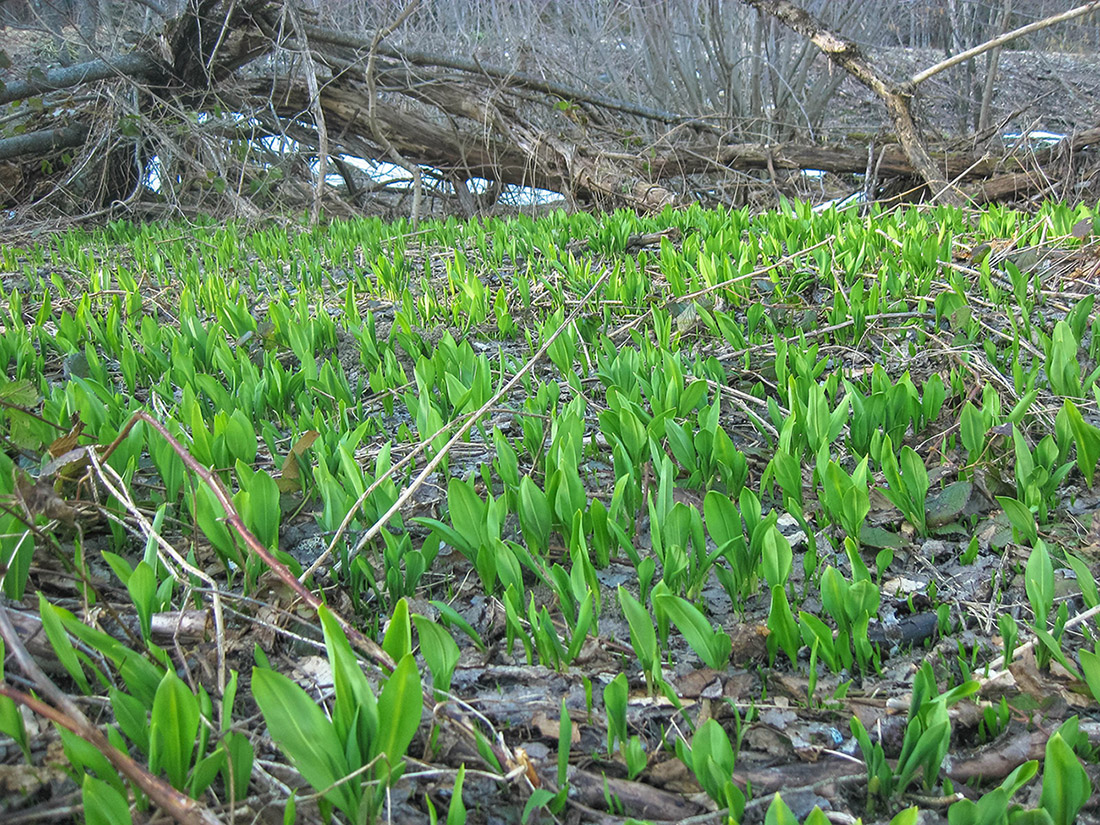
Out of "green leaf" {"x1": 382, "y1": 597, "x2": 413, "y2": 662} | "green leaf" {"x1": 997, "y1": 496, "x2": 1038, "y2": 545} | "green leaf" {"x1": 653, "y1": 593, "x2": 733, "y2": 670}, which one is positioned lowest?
"green leaf" {"x1": 997, "y1": 496, "x2": 1038, "y2": 545}

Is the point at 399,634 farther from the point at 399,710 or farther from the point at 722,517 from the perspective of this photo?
the point at 722,517

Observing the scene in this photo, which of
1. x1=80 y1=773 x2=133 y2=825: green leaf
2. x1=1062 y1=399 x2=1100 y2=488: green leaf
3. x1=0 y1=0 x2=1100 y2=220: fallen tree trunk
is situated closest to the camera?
x1=80 y1=773 x2=133 y2=825: green leaf

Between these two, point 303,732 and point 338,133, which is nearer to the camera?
point 303,732

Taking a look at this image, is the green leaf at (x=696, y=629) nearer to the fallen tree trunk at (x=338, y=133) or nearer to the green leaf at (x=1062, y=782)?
the green leaf at (x=1062, y=782)

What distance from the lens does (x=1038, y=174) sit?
6.28 metres

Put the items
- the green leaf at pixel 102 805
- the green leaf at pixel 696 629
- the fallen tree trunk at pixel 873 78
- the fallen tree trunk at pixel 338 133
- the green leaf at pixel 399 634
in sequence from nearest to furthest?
the green leaf at pixel 102 805 → the green leaf at pixel 399 634 → the green leaf at pixel 696 629 → the fallen tree trunk at pixel 873 78 → the fallen tree trunk at pixel 338 133

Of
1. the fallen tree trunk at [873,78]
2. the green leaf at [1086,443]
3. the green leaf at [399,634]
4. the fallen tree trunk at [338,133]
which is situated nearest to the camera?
the green leaf at [399,634]

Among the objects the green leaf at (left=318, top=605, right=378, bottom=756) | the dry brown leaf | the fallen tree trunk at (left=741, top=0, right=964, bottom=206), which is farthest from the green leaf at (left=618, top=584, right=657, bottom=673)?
the fallen tree trunk at (left=741, top=0, right=964, bottom=206)

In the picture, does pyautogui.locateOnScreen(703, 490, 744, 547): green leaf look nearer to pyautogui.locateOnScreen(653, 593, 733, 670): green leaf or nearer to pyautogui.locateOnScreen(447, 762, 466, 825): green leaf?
pyautogui.locateOnScreen(653, 593, 733, 670): green leaf

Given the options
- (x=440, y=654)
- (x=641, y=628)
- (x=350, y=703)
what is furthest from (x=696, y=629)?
(x=350, y=703)

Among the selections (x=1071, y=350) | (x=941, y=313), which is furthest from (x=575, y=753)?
(x=941, y=313)

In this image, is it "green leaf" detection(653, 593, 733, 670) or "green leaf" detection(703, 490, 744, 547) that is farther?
"green leaf" detection(703, 490, 744, 547)

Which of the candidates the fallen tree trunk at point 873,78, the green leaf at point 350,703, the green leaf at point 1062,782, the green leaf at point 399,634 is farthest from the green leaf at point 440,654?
the fallen tree trunk at point 873,78

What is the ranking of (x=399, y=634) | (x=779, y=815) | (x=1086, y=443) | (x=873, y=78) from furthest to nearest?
(x=873, y=78), (x=1086, y=443), (x=399, y=634), (x=779, y=815)
